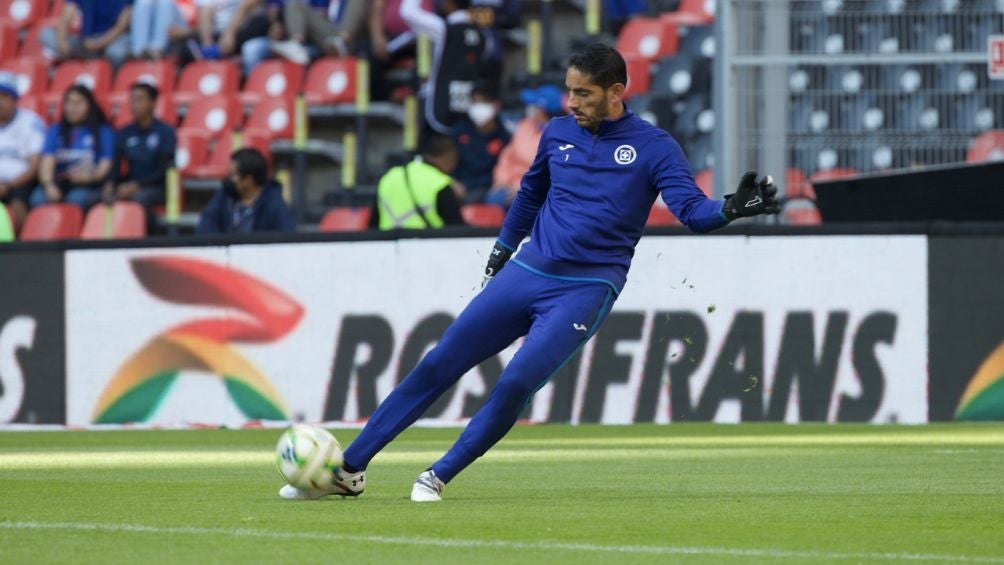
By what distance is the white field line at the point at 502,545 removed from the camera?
6504 millimetres

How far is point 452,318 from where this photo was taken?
1630cm

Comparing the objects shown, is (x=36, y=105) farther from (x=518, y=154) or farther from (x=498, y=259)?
(x=498, y=259)

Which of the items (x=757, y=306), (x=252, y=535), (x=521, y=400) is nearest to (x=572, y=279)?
(x=521, y=400)

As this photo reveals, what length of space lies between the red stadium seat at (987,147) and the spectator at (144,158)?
8608 mm

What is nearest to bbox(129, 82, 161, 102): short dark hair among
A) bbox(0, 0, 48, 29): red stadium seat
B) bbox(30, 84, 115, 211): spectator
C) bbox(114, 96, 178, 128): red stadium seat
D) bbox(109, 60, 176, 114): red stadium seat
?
bbox(30, 84, 115, 211): spectator

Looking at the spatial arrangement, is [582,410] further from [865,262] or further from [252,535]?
[252,535]

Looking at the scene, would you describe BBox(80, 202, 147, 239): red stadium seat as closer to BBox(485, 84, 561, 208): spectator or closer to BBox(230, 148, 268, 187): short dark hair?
BBox(485, 84, 561, 208): spectator

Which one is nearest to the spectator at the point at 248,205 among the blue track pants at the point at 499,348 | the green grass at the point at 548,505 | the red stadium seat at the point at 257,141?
the green grass at the point at 548,505

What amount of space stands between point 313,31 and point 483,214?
18.6 ft

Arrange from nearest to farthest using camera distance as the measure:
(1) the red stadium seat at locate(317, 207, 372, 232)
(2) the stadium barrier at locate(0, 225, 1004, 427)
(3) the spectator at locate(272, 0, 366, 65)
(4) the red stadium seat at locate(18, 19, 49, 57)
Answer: (2) the stadium barrier at locate(0, 225, 1004, 427) < (1) the red stadium seat at locate(317, 207, 372, 232) < (3) the spectator at locate(272, 0, 366, 65) < (4) the red stadium seat at locate(18, 19, 49, 57)

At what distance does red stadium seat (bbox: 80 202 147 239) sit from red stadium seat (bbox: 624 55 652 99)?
17.5ft

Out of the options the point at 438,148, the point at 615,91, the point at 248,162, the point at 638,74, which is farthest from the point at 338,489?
the point at 638,74

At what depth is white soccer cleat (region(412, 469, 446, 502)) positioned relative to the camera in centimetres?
866

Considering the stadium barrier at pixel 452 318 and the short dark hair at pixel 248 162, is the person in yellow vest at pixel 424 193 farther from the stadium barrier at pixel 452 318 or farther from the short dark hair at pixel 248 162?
the short dark hair at pixel 248 162
